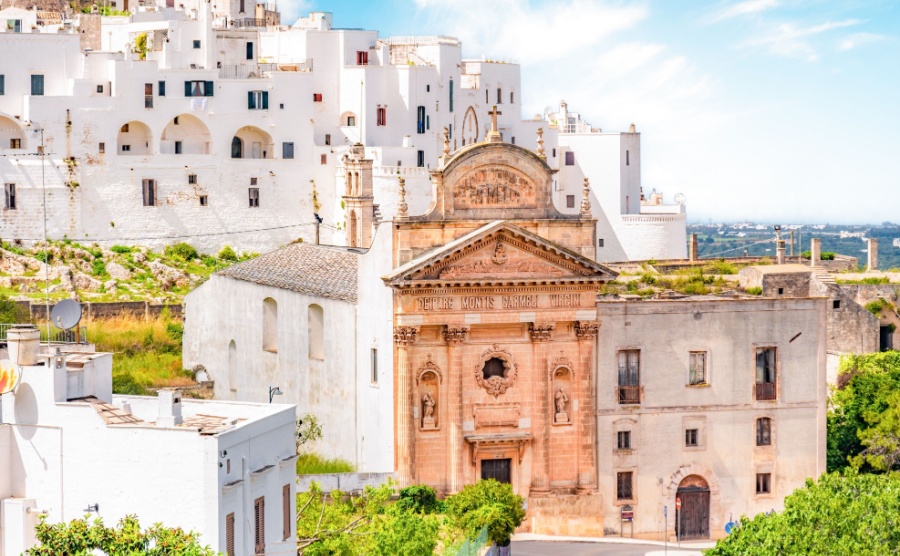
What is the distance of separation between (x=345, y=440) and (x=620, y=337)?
8.88 m

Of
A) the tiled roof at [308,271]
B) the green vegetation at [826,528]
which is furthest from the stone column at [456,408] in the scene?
the green vegetation at [826,528]

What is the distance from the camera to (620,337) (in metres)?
62.5

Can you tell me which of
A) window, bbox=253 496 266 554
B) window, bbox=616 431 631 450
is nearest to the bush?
window, bbox=616 431 631 450

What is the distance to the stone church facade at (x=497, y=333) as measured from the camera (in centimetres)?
6031

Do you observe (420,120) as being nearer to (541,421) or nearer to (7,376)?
(541,421)

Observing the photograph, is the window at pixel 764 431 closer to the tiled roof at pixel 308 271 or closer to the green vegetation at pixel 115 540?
the tiled roof at pixel 308 271

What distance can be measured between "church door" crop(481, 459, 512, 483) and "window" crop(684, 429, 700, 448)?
5.61 metres

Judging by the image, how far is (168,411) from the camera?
4106 cm

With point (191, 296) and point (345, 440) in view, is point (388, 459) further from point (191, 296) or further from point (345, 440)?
point (191, 296)

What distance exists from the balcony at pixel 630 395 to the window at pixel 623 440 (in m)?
0.91

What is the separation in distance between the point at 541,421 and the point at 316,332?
27.3 ft

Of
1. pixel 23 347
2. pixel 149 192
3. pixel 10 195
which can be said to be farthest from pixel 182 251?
pixel 23 347

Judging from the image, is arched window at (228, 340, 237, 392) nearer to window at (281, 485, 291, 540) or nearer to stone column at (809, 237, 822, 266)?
window at (281, 485, 291, 540)

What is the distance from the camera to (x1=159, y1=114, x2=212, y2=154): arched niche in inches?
4060
